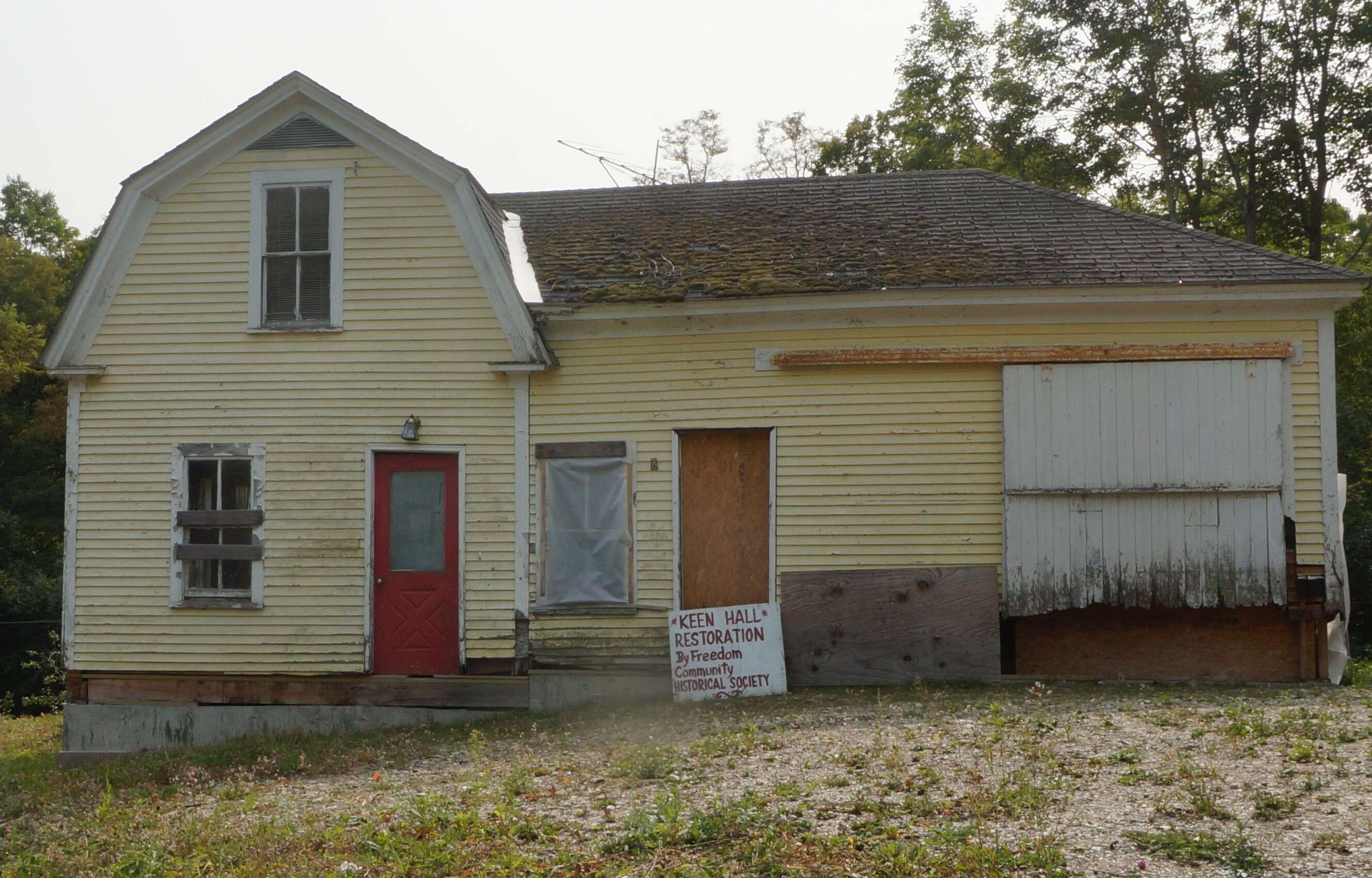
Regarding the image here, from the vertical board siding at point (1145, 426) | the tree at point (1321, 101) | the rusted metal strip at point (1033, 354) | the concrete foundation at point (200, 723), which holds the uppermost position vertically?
the tree at point (1321, 101)

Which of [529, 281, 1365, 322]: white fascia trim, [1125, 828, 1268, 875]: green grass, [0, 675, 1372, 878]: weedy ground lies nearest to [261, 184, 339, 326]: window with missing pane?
[529, 281, 1365, 322]: white fascia trim

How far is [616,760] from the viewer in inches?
322

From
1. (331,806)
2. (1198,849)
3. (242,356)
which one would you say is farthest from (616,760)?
(242,356)

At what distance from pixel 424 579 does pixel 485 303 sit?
272cm

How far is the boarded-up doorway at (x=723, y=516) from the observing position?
451 inches

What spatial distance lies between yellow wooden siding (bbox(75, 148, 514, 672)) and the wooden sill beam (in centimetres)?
304

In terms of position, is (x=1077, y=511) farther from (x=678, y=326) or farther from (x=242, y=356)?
(x=242, y=356)

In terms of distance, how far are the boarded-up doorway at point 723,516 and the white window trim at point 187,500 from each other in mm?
4047

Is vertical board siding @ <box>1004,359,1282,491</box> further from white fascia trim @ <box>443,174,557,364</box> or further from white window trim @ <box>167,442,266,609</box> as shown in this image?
white window trim @ <box>167,442,266,609</box>

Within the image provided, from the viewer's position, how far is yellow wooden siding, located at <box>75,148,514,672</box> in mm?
11531

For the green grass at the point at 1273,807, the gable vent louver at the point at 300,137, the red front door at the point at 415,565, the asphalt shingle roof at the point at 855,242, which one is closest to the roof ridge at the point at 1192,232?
the asphalt shingle roof at the point at 855,242

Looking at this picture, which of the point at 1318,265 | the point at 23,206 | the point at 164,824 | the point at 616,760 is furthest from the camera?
the point at 23,206

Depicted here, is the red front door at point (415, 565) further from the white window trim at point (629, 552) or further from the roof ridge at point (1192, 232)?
the roof ridge at point (1192, 232)

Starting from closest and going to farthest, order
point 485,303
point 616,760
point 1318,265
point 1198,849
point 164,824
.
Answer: point 1198,849, point 164,824, point 616,760, point 1318,265, point 485,303
